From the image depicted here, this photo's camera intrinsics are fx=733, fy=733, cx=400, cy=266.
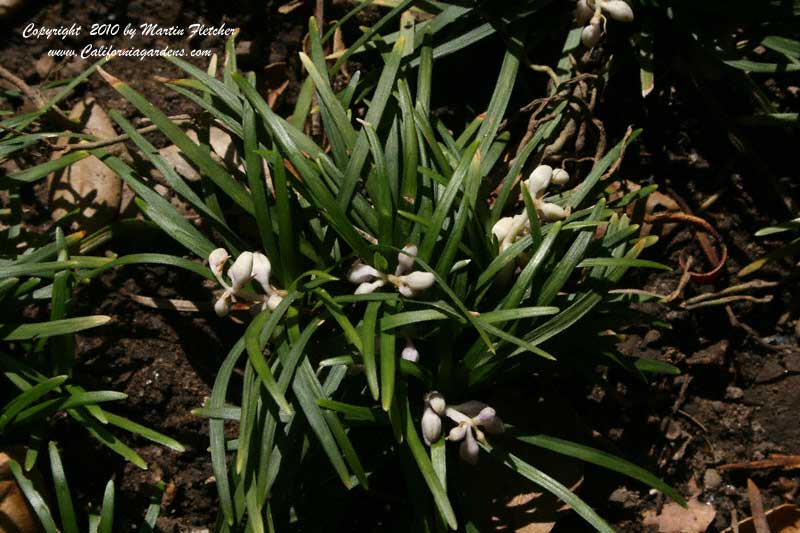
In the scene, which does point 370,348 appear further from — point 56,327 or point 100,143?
point 100,143

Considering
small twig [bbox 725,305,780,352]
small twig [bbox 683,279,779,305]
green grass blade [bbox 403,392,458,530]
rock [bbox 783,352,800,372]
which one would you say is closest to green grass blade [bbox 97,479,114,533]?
green grass blade [bbox 403,392,458,530]

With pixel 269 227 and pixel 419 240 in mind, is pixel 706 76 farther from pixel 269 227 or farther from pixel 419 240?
pixel 269 227

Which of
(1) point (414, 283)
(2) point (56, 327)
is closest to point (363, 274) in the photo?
(1) point (414, 283)

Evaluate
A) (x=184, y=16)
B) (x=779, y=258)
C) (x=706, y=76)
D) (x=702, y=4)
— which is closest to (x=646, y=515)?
(x=779, y=258)

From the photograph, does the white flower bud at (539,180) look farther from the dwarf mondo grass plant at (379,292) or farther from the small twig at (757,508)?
the small twig at (757,508)

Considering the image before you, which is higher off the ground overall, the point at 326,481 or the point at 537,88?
the point at 537,88
